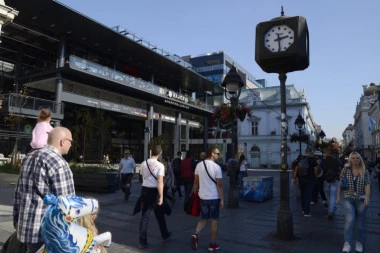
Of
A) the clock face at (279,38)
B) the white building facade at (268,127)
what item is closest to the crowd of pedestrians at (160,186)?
the clock face at (279,38)

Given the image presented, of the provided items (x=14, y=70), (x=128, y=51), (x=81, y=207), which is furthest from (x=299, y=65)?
(x=14, y=70)

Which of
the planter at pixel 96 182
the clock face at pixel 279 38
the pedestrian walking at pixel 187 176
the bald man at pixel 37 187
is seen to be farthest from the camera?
the planter at pixel 96 182

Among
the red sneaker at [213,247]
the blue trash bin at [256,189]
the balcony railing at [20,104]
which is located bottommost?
the red sneaker at [213,247]

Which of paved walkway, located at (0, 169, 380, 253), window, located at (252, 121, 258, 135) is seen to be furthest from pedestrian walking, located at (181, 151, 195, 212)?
window, located at (252, 121, 258, 135)

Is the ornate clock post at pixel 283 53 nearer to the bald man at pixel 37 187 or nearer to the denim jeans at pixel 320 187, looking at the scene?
the bald man at pixel 37 187

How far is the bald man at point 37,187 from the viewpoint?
2541 millimetres

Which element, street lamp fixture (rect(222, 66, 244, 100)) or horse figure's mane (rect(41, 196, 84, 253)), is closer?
horse figure's mane (rect(41, 196, 84, 253))

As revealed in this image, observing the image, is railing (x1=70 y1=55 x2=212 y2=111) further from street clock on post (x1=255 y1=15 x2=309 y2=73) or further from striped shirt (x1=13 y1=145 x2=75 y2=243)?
striped shirt (x1=13 y1=145 x2=75 y2=243)

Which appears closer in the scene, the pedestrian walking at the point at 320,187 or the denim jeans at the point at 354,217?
the denim jeans at the point at 354,217

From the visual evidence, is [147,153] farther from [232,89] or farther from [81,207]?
[81,207]

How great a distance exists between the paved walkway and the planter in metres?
2.52

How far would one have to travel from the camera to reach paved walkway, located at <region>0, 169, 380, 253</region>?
5.35m

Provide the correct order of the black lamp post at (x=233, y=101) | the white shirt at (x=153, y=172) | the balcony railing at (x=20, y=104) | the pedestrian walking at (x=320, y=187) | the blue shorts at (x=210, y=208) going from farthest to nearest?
the balcony railing at (x=20, y=104) < the pedestrian walking at (x=320, y=187) < the black lamp post at (x=233, y=101) < the white shirt at (x=153, y=172) < the blue shorts at (x=210, y=208)

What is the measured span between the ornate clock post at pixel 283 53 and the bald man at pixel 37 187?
14.6 feet
